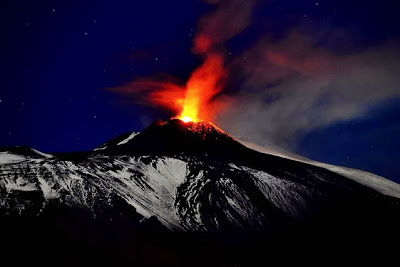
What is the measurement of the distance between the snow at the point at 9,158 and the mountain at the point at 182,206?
0.08m

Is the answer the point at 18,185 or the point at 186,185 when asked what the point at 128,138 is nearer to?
the point at 186,185

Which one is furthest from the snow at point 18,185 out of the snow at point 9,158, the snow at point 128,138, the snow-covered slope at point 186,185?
the snow at point 128,138

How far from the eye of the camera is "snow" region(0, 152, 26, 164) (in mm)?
32944

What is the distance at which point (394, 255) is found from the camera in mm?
34375

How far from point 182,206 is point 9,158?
16.3 meters

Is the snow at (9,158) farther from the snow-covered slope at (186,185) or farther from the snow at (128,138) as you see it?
the snow at (128,138)

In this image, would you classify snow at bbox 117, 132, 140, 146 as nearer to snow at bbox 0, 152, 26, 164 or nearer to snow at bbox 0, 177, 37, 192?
snow at bbox 0, 152, 26, 164

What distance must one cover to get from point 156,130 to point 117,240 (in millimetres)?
36784

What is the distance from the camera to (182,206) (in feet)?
112

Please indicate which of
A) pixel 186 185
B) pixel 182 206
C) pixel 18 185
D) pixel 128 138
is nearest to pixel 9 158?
pixel 18 185

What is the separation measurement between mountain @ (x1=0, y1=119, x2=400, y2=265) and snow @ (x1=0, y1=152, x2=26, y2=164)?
0.08 metres

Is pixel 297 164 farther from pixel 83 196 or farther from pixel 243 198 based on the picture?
pixel 83 196

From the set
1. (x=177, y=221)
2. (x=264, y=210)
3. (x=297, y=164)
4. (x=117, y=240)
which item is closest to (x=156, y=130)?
(x=297, y=164)

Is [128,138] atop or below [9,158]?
atop
